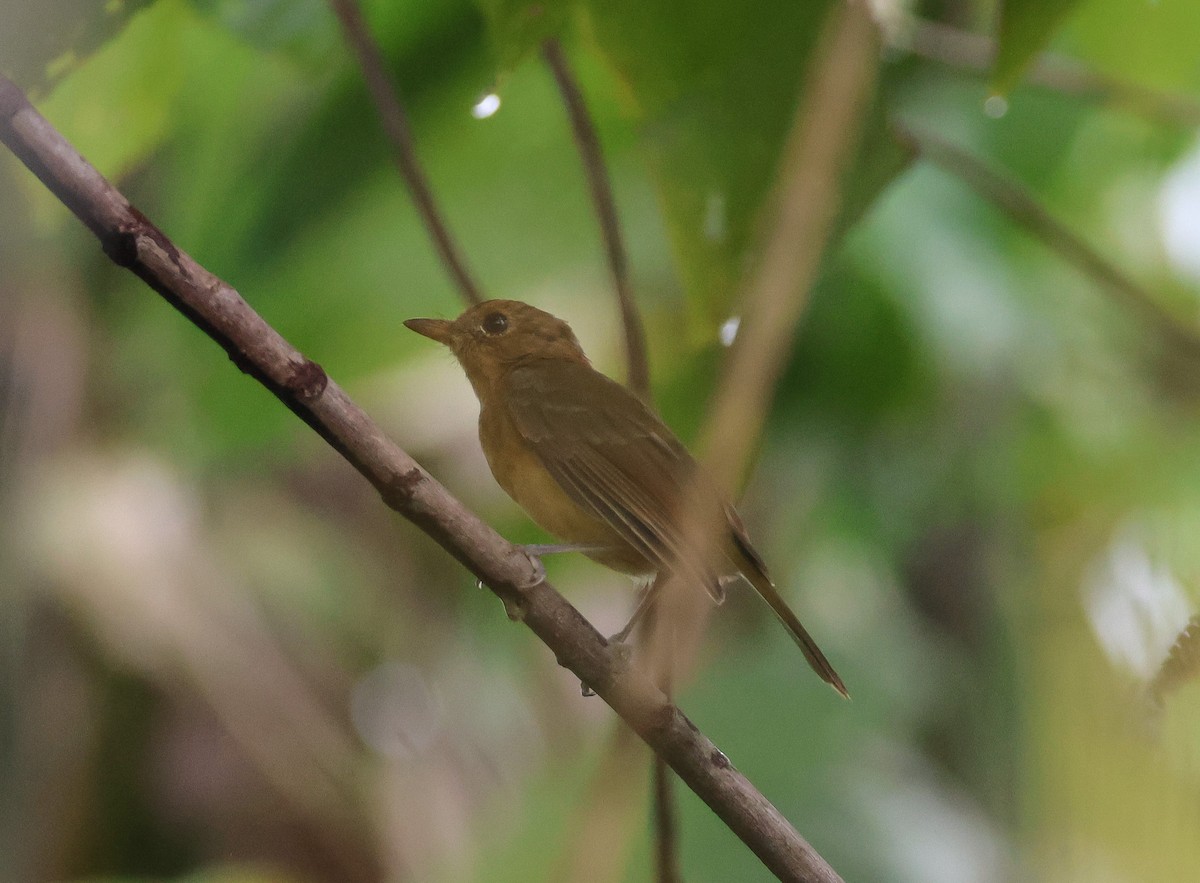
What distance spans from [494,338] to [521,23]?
52.7 inches

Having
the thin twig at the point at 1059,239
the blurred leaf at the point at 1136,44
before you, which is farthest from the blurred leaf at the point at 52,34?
the blurred leaf at the point at 1136,44

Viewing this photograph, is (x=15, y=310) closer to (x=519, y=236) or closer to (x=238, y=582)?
(x=238, y=582)

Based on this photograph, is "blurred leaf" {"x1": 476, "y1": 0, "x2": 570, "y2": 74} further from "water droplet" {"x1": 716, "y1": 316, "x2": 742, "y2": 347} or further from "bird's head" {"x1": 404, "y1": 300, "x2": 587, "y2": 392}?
"bird's head" {"x1": 404, "y1": 300, "x2": 587, "y2": 392}

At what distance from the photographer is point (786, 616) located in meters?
2.42

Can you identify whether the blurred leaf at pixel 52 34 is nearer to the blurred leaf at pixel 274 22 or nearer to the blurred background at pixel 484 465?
the blurred background at pixel 484 465

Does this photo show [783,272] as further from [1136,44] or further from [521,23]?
[1136,44]

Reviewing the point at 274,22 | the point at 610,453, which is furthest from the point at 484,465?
the point at 274,22

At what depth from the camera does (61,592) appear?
159 inches

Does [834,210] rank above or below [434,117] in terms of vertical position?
below

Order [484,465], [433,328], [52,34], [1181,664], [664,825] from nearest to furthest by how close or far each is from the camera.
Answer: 1. [1181,664]
2. [664,825]
3. [52,34]
4. [433,328]
5. [484,465]

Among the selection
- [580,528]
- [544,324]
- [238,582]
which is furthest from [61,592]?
[580,528]

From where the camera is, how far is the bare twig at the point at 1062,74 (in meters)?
2.99

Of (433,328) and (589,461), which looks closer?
(589,461)

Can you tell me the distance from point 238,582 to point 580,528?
222cm
